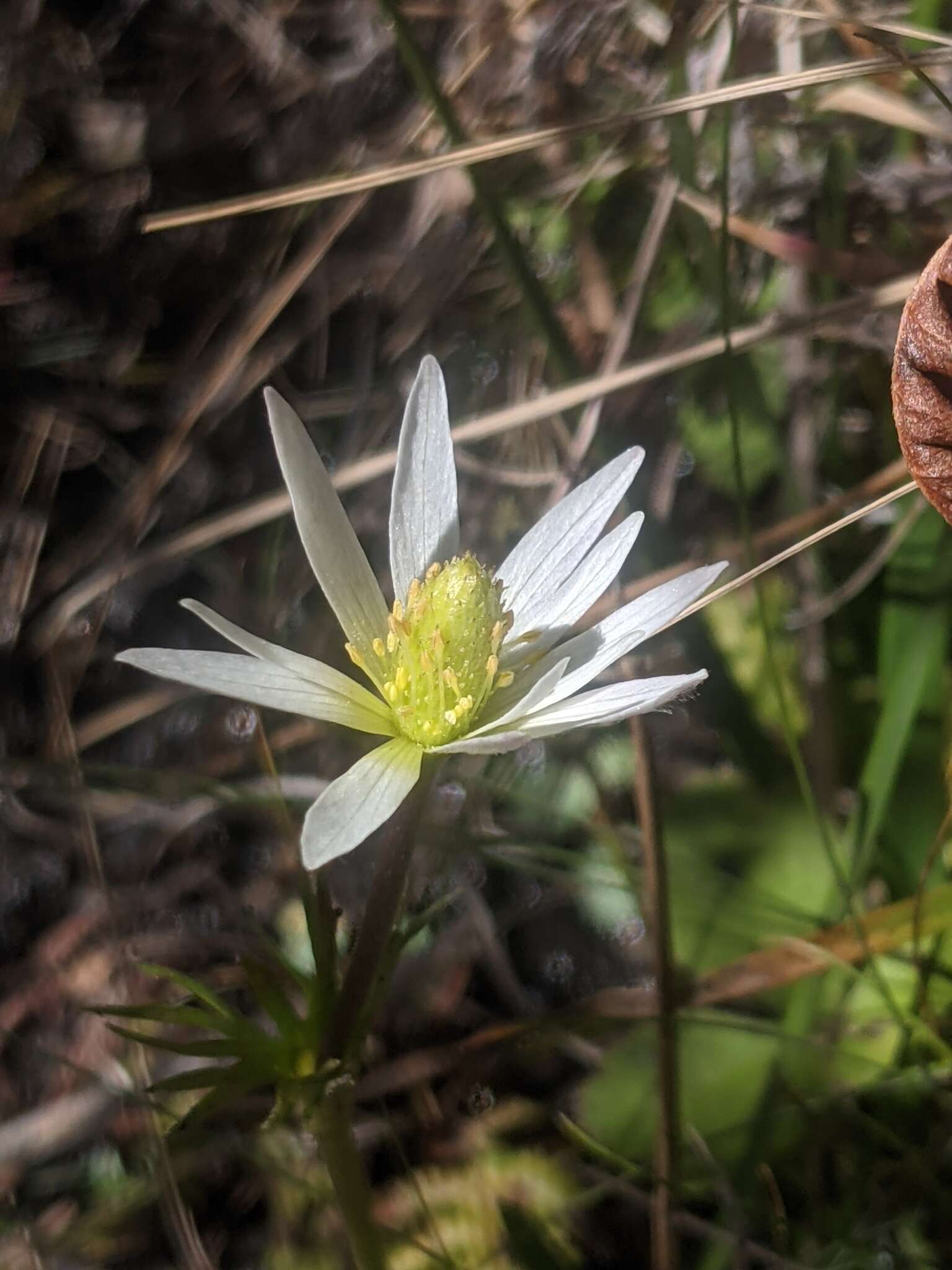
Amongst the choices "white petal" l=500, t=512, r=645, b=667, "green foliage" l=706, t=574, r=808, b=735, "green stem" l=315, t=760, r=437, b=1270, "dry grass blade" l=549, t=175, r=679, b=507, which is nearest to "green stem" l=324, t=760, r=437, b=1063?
"green stem" l=315, t=760, r=437, b=1270

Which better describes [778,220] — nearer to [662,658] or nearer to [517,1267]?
[662,658]

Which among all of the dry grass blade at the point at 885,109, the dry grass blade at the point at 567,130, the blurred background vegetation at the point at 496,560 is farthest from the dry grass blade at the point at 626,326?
the dry grass blade at the point at 885,109

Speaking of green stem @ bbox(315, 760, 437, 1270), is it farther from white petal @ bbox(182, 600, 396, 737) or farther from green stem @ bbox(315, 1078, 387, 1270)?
white petal @ bbox(182, 600, 396, 737)

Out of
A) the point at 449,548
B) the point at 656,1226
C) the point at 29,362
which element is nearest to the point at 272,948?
the point at 449,548

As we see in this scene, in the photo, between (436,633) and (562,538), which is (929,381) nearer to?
(562,538)

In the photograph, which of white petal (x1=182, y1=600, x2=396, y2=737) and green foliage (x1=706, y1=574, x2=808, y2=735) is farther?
green foliage (x1=706, y1=574, x2=808, y2=735)

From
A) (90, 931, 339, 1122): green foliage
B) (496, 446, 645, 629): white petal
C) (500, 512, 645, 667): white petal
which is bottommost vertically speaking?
(90, 931, 339, 1122): green foliage

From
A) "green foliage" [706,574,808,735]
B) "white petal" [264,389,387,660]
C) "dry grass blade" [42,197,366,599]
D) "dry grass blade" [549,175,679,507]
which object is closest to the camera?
"white petal" [264,389,387,660]
